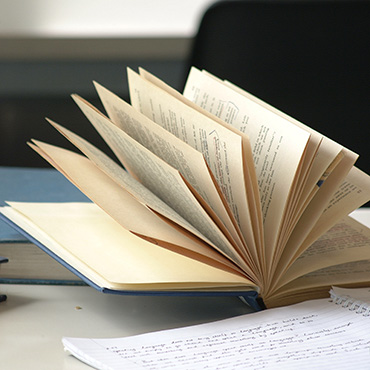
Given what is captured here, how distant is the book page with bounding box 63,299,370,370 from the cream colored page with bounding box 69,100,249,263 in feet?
0.18

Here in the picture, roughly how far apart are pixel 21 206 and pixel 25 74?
160cm

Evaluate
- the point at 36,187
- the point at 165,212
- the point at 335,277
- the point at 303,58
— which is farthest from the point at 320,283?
the point at 303,58

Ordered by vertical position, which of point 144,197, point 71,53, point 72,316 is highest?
point 71,53

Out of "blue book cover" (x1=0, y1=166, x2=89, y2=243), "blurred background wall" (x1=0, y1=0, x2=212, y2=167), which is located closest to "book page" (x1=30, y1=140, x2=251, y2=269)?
"blue book cover" (x1=0, y1=166, x2=89, y2=243)

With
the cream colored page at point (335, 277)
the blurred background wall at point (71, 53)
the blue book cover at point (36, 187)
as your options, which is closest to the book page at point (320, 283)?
the cream colored page at point (335, 277)

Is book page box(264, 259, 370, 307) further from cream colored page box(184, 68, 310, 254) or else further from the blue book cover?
the blue book cover

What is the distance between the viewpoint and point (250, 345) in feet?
1.60

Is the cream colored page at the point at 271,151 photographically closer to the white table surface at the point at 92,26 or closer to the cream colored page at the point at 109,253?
the cream colored page at the point at 109,253

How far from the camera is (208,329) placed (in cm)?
52

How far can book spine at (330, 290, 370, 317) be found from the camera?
1.80ft

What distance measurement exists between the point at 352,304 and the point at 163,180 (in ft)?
0.58

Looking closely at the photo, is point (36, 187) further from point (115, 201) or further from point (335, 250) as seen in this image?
point (335, 250)

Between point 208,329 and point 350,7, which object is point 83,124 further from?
point 208,329

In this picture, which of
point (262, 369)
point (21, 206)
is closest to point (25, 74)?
point (21, 206)
